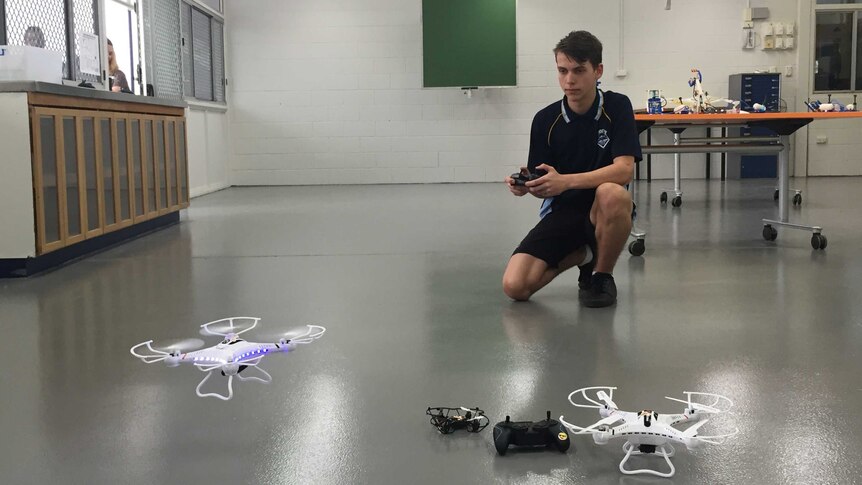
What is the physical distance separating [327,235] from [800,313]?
3.16m

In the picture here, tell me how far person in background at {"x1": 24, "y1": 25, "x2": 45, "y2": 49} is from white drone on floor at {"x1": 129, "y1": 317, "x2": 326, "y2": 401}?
10.4ft

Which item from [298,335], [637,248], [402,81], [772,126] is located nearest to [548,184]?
[298,335]

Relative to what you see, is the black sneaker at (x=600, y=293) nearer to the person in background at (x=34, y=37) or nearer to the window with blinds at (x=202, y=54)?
the person in background at (x=34, y=37)

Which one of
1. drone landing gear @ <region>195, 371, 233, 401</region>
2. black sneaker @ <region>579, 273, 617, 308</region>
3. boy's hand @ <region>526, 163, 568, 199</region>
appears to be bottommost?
drone landing gear @ <region>195, 371, 233, 401</region>

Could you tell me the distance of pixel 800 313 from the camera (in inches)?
→ 114

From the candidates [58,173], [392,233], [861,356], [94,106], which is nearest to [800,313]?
[861,356]

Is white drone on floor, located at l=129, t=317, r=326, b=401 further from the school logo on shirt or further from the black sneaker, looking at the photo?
the school logo on shirt

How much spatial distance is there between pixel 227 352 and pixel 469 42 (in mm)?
8269

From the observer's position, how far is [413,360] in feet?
7.82

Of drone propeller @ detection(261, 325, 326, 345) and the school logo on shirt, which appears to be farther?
the school logo on shirt

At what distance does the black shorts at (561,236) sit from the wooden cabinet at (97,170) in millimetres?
2341

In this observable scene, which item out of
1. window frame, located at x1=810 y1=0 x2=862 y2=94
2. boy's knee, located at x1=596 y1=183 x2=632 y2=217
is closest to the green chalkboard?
window frame, located at x1=810 y1=0 x2=862 y2=94

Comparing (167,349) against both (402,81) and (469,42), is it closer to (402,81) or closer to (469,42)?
(469,42)

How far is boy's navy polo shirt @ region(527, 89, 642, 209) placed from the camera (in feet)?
10.2
